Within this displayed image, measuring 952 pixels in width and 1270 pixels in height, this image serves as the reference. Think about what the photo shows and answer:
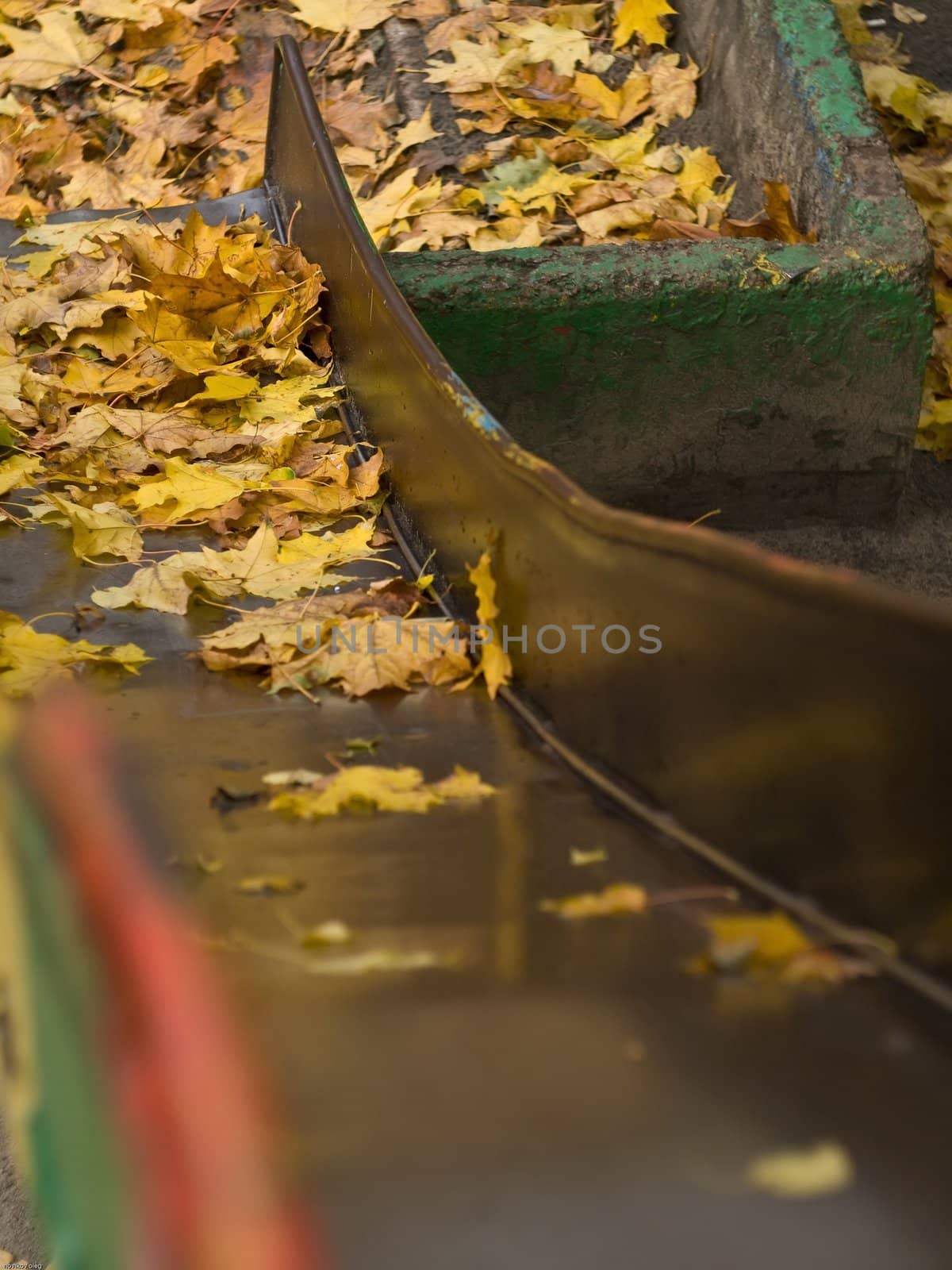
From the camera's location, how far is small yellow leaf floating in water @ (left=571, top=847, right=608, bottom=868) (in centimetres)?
102

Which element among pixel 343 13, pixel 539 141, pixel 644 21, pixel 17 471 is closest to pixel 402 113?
pixel 539 141

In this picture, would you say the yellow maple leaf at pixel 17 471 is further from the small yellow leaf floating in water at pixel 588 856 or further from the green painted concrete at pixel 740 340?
the small yellow leaf floating in water at pixel 588 856

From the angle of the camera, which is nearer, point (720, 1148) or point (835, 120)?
point (720, 1148)

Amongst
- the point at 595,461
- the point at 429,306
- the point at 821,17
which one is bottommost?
the point at 595,461

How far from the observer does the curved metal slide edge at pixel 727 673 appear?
0.84m

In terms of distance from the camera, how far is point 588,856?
40.8 inches

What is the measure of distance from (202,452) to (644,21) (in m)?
1.81

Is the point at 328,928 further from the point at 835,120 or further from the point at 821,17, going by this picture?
the point at 821,17

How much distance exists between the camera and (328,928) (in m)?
0.92

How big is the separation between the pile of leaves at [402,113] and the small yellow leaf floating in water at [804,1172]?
205cm

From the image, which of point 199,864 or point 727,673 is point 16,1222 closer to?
point 199,864

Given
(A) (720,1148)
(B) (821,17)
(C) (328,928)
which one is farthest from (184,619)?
(B) (821,17)

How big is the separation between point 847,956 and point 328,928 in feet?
1.20

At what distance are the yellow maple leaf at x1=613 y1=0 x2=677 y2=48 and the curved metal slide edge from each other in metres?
1.84
